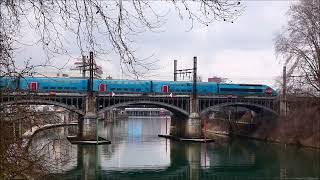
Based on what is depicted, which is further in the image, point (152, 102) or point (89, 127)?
point (152, 102)

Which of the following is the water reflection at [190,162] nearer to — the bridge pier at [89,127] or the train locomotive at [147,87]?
the bridge pier at [89,127]

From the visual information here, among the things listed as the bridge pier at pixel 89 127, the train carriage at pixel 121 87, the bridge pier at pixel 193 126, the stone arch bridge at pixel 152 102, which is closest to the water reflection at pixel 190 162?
the bridge pier at pixel 89 127

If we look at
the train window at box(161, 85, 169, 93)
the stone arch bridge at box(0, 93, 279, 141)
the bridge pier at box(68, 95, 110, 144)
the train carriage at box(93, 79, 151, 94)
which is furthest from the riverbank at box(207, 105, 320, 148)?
the bridge pier at box(68, 95, 110, 144)

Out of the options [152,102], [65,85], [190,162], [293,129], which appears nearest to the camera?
[190,162]

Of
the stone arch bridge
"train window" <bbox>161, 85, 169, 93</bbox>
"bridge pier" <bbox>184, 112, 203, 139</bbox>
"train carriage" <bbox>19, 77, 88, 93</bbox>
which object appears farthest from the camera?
"bridge pier" <bbox>184, 112, 203, 139</bbox>

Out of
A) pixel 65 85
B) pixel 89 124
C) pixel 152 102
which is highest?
pixel 65 85

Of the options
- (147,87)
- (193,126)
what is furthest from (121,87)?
(193,126)

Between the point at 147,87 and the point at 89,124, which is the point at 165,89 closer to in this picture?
the point at 147,87

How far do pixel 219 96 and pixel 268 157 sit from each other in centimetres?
1598

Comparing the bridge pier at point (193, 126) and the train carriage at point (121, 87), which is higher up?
the train carriage at point (121, 87)

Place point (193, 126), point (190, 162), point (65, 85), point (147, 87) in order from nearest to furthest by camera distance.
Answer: point (190, 162)
point (65, 85)
point (147, 87)
point (193, 126)

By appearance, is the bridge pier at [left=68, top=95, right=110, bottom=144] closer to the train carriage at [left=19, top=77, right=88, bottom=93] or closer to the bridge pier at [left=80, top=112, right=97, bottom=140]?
the bridge pier at [left=80, top=112, right=97, bottom=140]

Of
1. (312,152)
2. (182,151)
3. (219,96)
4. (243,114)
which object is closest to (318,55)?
(312,152)

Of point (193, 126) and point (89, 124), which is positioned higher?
point (89, 124)
